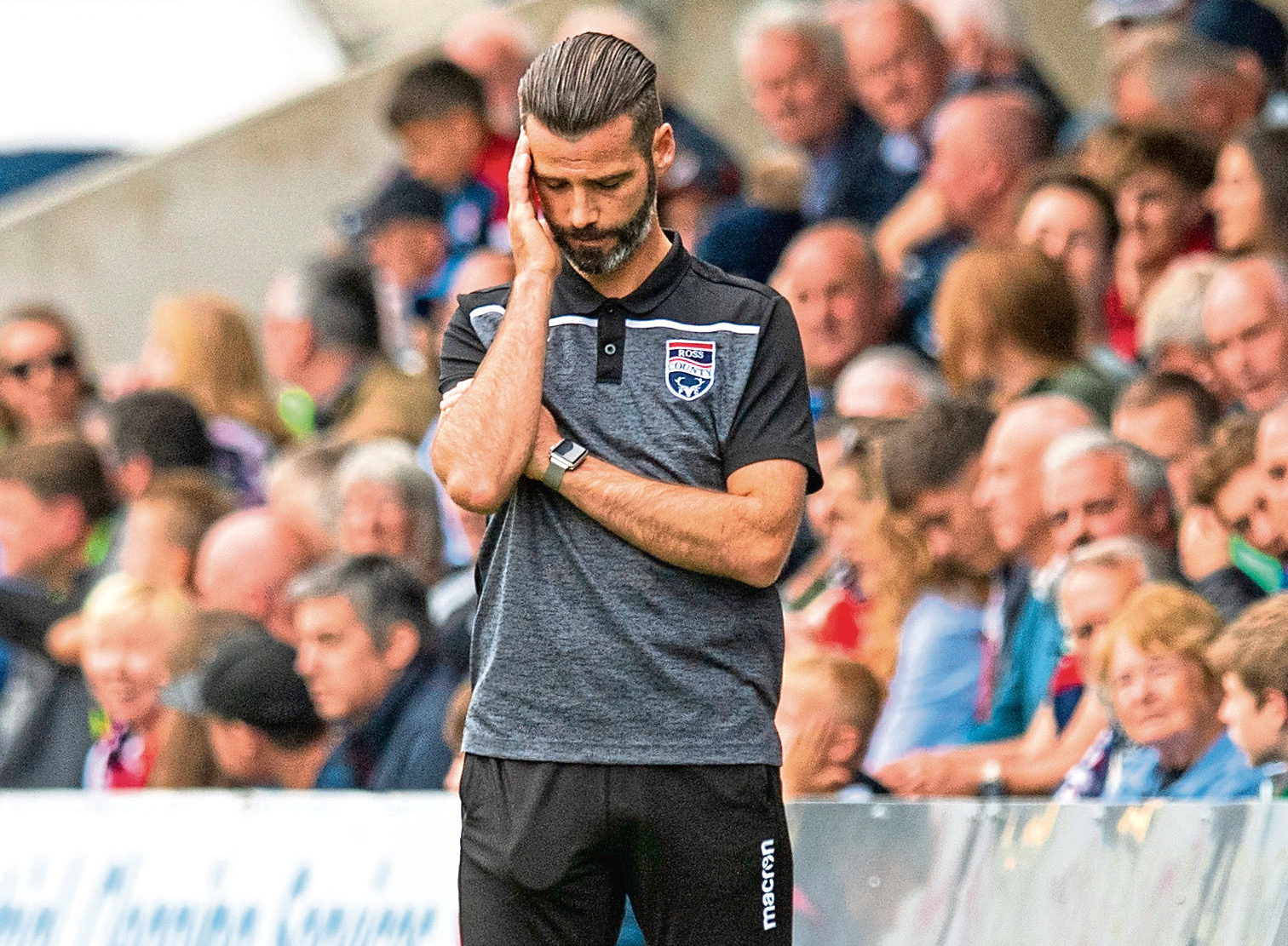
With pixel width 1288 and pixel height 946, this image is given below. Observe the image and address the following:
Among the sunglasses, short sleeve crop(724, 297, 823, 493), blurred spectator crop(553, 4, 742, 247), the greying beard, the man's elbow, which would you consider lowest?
the sunglasses

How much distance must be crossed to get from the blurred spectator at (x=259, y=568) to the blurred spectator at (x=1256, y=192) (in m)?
2.98

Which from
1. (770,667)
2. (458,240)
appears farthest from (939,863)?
(458,240)

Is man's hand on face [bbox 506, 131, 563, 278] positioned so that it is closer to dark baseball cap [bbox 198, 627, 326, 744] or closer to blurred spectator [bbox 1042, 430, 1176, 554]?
blurred spectator [bbox 1042, 430, 1176, 554]

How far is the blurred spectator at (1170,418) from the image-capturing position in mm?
5781

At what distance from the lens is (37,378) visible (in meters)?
8.89

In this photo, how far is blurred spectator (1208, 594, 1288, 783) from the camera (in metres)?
4.53

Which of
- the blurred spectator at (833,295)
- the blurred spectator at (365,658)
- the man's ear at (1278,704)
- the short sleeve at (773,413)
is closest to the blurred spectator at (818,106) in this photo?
the blurred spectator at (833,295)

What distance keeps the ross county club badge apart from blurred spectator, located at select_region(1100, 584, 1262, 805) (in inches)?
83.7

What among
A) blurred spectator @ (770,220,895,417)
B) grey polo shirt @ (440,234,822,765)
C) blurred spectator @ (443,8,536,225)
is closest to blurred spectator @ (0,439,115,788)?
blurred spectator @ (443,8,536,225)

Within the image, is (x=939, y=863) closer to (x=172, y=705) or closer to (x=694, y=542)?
(x=694, y=542)

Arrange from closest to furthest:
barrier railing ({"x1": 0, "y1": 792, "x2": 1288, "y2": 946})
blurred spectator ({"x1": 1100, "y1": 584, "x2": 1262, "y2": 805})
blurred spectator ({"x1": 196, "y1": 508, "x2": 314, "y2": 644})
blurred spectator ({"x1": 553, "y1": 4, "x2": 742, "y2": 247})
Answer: barrier railing ({"x1": 0, "y1": 792, "x2": 1288, "y2": 946}) → blurred spectator ({"x1": 1100, "y1": 584, "x2": 1262, "y2": 805}) → blurred spectator ({"x1": 196, "y1": 508, "x2": 314, "y2": 644}) → blurred spectator ({"x1": 553, "y1": 4, "x2": 742, "y2": 247})

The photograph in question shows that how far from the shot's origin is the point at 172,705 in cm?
663

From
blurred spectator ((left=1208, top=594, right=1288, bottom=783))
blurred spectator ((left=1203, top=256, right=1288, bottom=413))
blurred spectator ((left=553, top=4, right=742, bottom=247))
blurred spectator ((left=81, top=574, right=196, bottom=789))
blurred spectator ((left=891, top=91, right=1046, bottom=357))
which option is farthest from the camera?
blurred spectator ((left=553, top=4, right=742, bottom=247))

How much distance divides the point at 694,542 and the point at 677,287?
38cm
